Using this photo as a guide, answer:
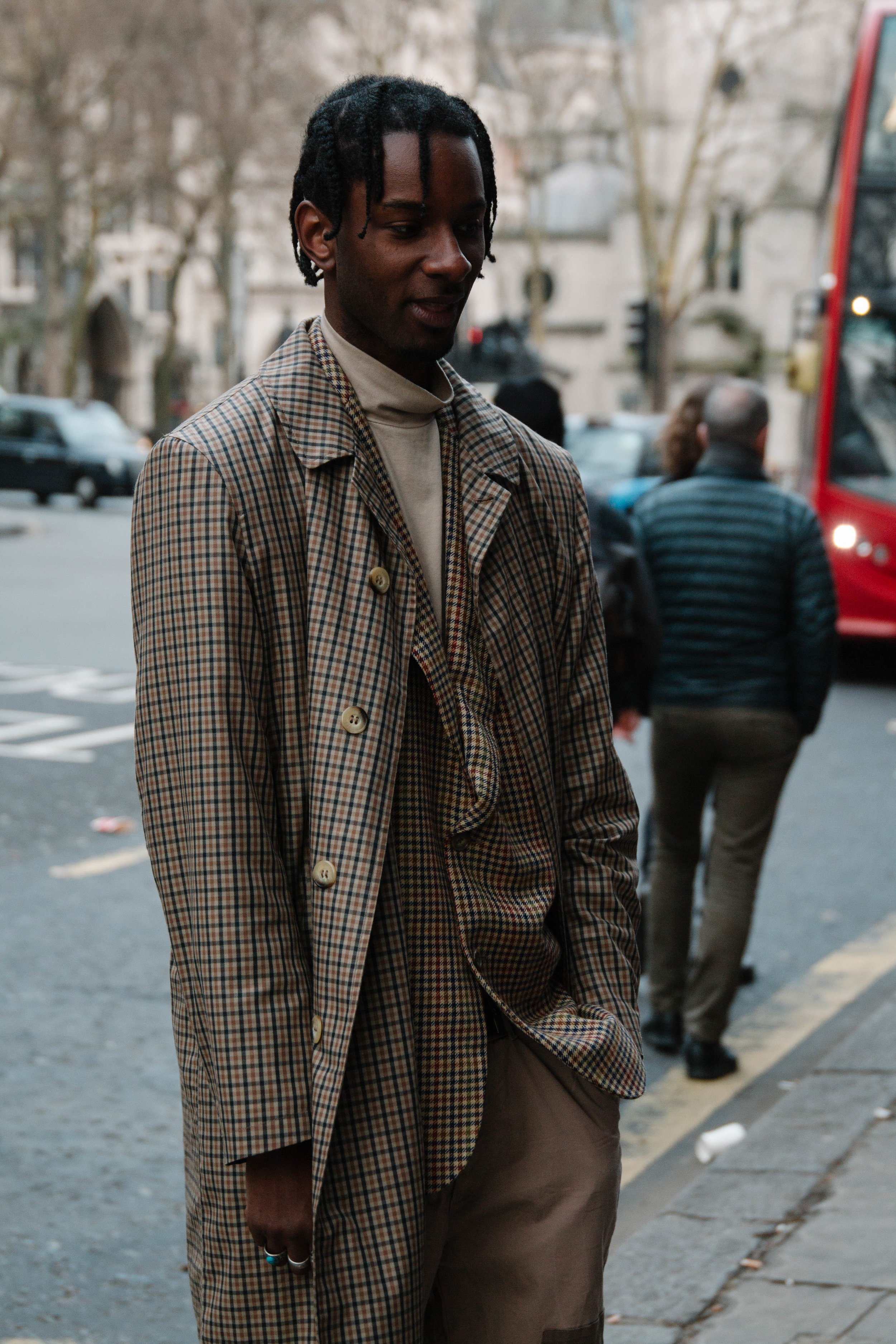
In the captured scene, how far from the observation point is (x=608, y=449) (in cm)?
2009

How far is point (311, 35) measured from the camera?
39.3 metres

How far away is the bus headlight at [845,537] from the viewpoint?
12.2m

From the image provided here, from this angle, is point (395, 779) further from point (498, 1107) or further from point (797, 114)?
point (797, 114)

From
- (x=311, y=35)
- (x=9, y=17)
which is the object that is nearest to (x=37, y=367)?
(x=311, y=35)

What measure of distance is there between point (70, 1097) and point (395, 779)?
2.90 metres

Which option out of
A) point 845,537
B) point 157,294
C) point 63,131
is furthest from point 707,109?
point 157,294

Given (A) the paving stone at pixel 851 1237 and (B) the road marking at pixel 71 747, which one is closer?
(A) the paving stone at pixel 851 1237

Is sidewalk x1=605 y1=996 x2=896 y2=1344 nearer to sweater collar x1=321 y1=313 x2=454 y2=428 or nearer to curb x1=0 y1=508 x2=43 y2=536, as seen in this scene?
sweater collar x1=321 y1=313 x2=454 y2=428

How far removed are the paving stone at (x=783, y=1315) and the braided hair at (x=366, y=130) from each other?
6.72ft

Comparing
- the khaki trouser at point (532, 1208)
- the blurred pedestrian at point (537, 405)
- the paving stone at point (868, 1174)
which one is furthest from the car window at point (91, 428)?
the khaki trouser at point (532, 1208)

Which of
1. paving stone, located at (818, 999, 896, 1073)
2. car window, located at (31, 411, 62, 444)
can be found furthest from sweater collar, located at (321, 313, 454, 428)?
car window, located at (31, 411, 62, 444)

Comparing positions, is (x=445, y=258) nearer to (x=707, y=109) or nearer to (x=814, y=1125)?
(x=814, y=1125)

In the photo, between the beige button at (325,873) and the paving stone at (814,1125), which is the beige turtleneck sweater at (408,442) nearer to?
the beige button at (325,873)

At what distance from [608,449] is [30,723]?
37.5 feet
